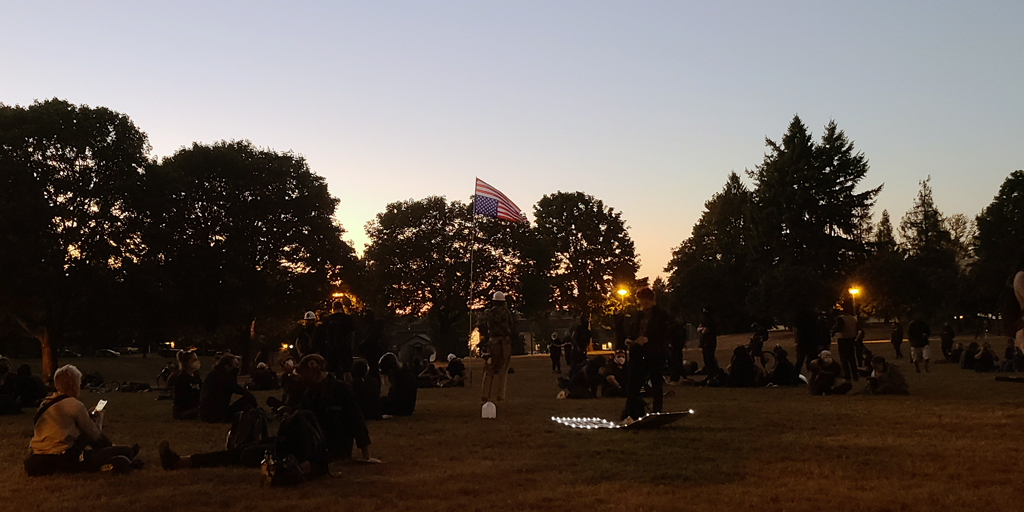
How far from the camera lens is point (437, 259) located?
6406cm

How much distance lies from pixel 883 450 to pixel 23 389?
52.5 feet

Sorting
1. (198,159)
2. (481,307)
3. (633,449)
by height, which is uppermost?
(198,159)

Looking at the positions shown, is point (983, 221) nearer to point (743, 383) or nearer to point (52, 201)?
point (743, 383)

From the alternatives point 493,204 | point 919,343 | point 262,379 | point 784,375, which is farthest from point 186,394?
point 919,343

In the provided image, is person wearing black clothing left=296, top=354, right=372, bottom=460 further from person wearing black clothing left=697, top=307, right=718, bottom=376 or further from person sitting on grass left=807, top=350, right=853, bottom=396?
person wearing black clothing left=697, top=307, right=718, bottom=376

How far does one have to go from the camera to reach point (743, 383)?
20594 millimetres

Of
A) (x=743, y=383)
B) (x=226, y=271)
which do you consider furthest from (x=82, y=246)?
(x=743, y=383)

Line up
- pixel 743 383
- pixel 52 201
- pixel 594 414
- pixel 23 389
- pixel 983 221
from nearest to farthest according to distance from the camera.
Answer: pixel 594 414
pixel 23 389
pixel 743 383
pixel 52 201
pixel 983 221

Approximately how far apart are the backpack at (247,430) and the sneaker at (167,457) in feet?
1.97

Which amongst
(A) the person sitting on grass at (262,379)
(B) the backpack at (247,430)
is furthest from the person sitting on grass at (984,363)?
(B) the backpack at (247,430)

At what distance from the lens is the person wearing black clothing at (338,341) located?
15.5m

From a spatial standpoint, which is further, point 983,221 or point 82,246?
point 983,221

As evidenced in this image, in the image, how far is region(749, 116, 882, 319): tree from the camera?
67.4 metres

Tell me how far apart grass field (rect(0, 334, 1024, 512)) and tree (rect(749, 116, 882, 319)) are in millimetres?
55458
